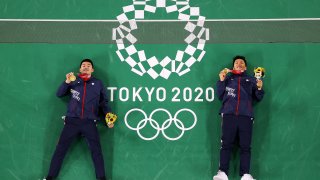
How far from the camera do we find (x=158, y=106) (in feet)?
16.7

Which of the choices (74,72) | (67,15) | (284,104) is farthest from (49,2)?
(284,104)

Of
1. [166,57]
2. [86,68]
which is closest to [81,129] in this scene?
[86,68]

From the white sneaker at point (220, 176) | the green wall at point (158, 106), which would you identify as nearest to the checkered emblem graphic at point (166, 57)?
the green wall at point (158, 106)

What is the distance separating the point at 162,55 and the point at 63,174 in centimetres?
187

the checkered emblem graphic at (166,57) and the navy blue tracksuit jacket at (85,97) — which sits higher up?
the checkered emblem graphic at (166,57)

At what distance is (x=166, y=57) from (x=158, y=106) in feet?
2.04

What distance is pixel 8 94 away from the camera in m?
5.11

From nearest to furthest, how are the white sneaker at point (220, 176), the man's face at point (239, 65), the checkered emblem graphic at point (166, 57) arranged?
1. the white sneaker at point (220, 176)
2. the man's face at point (239, 65)
3. the checkered emblem graphic at point (166, 57)

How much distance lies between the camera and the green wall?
194 inches

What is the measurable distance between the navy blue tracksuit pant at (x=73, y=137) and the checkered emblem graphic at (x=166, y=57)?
36.8 inches

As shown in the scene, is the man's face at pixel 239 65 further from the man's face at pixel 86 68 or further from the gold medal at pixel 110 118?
the man's face at pixel 86 68

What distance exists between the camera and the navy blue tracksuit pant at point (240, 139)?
185 inches

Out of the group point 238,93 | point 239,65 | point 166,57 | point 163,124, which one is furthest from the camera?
point 166,57

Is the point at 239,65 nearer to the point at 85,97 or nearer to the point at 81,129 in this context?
the point at 85,97
